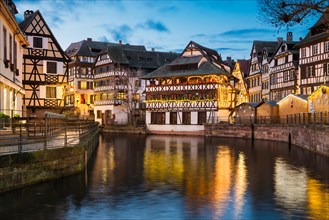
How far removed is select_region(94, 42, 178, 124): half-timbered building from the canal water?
5056 cm

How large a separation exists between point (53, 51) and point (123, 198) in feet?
124

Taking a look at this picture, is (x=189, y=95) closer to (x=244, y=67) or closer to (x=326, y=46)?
(x=326, y=46)

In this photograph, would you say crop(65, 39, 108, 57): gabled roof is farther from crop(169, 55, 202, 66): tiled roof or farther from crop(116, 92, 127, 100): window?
crop(169, 55, 202, 66): tiled roof

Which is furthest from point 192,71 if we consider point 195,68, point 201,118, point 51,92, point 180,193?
point 180,193

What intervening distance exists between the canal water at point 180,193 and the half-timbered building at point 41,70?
22897 millimetres

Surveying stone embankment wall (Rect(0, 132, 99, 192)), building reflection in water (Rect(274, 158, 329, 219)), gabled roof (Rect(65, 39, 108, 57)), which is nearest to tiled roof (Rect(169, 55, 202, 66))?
gabled roof (Rect(65, 39, 108, 57))

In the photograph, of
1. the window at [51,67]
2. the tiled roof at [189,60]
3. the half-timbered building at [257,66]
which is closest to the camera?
the window at [51,67]

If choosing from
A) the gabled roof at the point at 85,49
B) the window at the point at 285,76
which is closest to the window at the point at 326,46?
the window at the point at 285,76

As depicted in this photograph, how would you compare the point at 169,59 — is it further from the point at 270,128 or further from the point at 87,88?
the point at 270,128

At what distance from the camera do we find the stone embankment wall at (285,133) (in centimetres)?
3419

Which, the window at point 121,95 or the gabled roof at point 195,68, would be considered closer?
the gabled roof at point 195,68

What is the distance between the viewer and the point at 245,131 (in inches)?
2312

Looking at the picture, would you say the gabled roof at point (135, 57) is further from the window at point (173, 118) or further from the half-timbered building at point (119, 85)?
the window at point (173, 118)

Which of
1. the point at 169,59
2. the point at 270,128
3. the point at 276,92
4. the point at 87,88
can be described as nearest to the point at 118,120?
the point at 87,88
